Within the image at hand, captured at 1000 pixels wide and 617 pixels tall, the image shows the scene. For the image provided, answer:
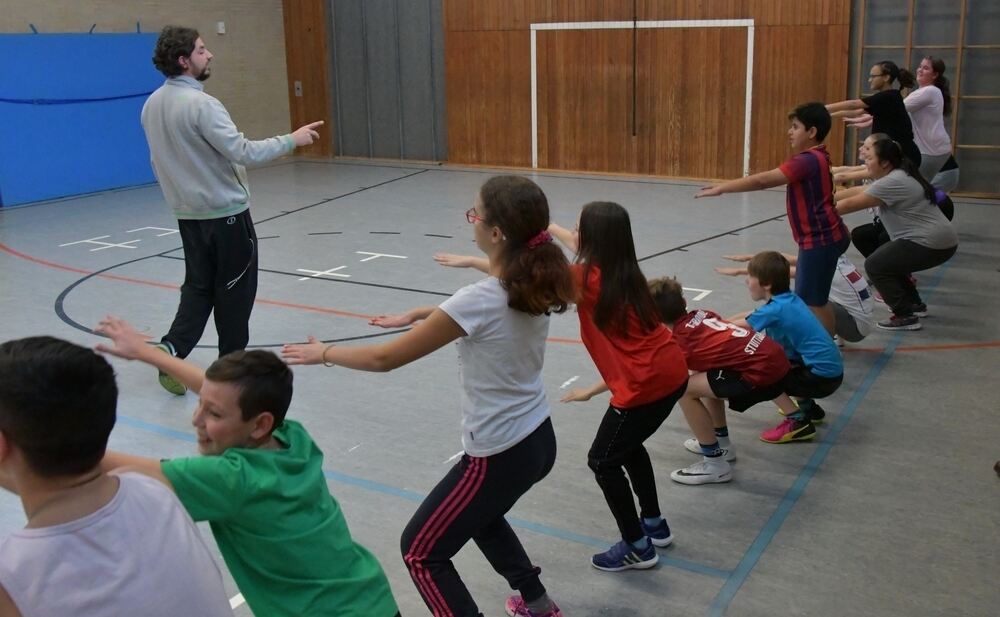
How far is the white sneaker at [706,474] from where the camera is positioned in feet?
14.6

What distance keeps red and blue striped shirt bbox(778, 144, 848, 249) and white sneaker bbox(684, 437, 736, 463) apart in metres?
1.49

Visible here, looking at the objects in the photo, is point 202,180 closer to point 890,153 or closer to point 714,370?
point 714,370

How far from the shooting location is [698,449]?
4801mm

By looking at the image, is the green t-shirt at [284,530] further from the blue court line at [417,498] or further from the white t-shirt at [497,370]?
the blue court line at [417,498]

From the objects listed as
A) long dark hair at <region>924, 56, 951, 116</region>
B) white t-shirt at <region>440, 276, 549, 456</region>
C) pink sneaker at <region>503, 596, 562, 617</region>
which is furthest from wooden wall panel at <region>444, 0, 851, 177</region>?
white t-shirt at <region>440, 276, 549, 456</region>

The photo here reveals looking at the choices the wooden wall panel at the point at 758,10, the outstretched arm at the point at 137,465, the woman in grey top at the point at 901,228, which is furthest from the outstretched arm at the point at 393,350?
the wooden wall panel at the point at 758,10

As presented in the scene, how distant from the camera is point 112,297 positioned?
8039 mm

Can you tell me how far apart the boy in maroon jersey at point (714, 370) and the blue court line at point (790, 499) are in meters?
0.33

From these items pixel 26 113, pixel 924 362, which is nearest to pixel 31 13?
pixel 26 113

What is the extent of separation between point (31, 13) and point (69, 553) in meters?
13.5

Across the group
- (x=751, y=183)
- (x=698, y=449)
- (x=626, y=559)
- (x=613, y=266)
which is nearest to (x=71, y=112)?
(x=751, y=183)

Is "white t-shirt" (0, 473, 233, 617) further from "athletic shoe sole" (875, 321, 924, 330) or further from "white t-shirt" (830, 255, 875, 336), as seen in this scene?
"athletic shoe sole" (875, 321, 924, 330)

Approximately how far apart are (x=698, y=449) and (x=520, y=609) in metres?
1.69

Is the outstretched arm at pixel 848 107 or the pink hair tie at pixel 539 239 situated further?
the outstretched arm at pixel 848 107
